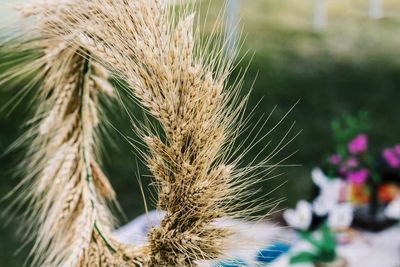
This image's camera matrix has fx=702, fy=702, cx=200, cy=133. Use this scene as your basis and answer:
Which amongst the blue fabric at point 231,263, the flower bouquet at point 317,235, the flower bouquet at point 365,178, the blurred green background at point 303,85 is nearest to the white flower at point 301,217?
the flower bouquet at point 317,235

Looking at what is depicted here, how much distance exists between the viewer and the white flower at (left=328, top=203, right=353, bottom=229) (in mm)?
2770

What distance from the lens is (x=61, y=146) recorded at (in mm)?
933

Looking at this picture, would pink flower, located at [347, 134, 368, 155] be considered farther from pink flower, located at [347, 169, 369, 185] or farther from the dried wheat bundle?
the dried wheat bundle

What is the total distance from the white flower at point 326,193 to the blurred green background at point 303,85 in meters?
1.07

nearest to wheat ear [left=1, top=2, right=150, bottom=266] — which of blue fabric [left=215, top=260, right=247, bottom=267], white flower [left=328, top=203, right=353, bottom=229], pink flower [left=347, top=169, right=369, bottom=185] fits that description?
blue fabric [left=215, top=260, right=247, bottom=267]

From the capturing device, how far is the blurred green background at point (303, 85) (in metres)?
4.52

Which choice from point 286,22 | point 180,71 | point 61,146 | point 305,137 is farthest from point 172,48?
point 286,22

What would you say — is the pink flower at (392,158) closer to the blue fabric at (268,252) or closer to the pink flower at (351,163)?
the pink flower at (351,163)

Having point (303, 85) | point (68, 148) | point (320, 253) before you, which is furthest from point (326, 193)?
point (303, 85)

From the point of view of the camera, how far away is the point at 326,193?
2.86 metres

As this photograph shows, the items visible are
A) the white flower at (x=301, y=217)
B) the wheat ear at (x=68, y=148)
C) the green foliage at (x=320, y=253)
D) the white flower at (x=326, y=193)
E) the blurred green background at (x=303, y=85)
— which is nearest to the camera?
the wheat ear at (x=68, y=148)

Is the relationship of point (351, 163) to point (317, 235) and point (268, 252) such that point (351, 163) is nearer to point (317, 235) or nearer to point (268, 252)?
point (317, 235)

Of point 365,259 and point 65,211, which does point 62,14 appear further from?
point 365,259

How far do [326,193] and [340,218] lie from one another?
0.13m
